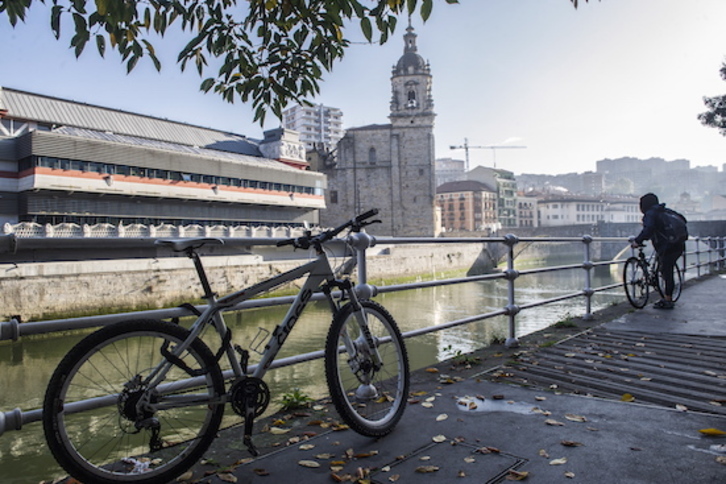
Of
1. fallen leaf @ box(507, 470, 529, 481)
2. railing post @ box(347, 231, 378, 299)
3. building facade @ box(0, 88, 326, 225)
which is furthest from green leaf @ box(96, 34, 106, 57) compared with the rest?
building facade @ box(0, 88, 326, 225)

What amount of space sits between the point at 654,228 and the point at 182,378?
6.66m

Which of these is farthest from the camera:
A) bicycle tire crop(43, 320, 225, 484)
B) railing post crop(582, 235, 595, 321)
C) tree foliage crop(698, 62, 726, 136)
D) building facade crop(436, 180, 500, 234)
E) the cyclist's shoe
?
building facade crop(436, 180, 500, 234)

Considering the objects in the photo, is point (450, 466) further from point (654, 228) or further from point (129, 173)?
point (129, 173)

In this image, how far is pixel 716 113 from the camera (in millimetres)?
15398

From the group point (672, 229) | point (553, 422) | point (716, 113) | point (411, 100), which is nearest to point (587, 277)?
point (672, 229)

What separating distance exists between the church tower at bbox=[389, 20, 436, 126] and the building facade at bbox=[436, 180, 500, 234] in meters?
27.7

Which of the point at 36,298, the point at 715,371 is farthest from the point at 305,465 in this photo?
the point at 36,298

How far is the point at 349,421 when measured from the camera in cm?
244

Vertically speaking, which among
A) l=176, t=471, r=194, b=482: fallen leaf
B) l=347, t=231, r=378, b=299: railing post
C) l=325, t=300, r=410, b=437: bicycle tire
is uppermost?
l=347, t=231, r=378, b=299: railing post

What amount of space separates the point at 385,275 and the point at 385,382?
3239 cm

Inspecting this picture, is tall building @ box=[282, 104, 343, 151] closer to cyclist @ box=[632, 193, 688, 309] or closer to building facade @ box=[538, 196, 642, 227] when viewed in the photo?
building facade @ box=[538, 196, 642, 227]

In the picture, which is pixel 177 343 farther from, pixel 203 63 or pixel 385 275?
pixel 385 275

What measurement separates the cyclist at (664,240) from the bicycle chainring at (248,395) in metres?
6.19

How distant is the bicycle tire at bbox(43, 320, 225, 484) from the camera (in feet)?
6.06
